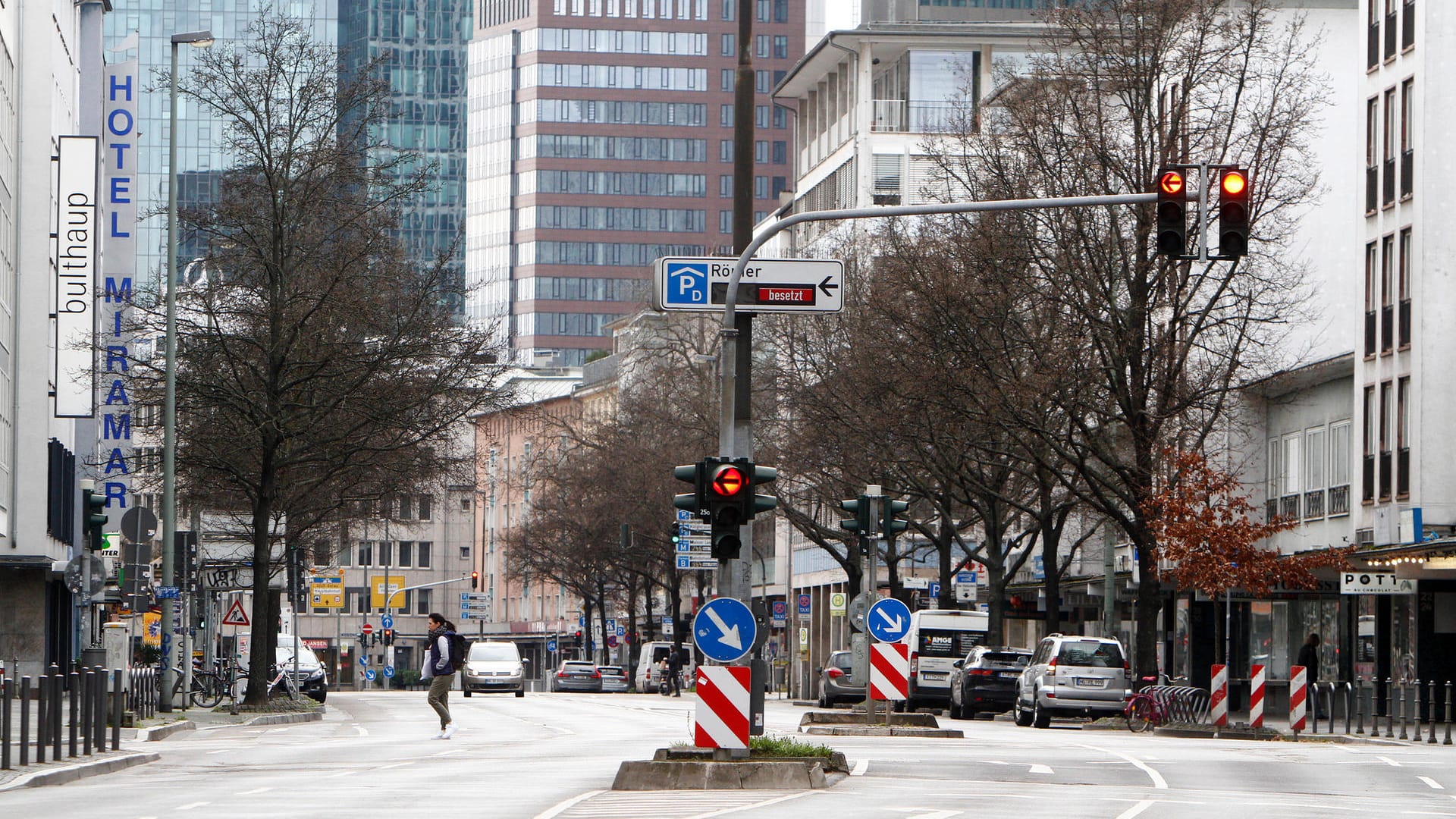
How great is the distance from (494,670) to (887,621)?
43144 mm

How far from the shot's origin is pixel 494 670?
248 ft

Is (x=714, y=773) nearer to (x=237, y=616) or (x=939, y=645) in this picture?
(x=237, y=616)

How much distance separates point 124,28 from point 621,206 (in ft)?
137

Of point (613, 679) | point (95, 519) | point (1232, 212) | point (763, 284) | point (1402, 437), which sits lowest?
point (613, 679)

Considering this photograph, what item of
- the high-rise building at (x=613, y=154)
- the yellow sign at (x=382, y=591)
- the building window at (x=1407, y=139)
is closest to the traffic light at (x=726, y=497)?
the building window at (x=1407, y=139)

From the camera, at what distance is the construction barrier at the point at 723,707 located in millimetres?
20656

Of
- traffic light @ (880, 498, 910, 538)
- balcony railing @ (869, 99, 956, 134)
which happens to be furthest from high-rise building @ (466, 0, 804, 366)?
traffic light @ (880, 498, 910, 538)

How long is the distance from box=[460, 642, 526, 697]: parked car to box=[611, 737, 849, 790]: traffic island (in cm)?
5321

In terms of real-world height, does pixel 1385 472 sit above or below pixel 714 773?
above

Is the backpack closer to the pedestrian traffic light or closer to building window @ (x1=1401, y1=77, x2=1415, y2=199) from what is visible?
the pedestrian traffic light

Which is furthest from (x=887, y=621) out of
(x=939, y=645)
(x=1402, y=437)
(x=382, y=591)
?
(x=382, y=591)

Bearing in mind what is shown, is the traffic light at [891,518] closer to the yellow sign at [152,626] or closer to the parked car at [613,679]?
the yellow sign at [152,626]

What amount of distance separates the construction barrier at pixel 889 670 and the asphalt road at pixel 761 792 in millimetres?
733

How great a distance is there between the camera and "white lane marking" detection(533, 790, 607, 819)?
17.8 meters
